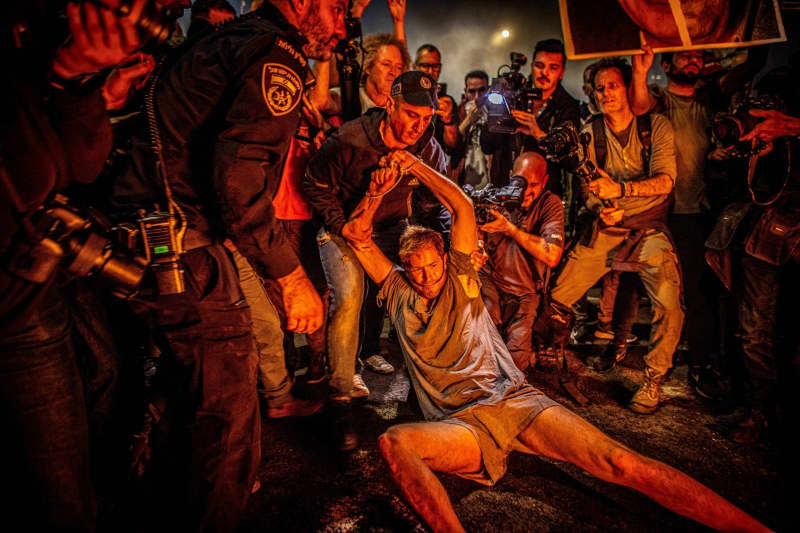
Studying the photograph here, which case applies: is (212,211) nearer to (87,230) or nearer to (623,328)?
(87,230)

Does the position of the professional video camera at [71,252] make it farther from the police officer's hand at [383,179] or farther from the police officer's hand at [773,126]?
the police officer's hand at [773,126]

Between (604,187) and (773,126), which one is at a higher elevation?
(773,126)

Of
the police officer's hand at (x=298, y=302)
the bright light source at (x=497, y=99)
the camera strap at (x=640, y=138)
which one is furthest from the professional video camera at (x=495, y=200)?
the police officer's hand at (x=298, y=302)

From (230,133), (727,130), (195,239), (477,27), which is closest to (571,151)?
(727,130)

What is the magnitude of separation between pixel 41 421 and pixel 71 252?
57 centimetres

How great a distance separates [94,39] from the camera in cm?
118

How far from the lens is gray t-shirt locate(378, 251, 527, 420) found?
93.6 inches

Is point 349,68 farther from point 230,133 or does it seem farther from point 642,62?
point 642,62

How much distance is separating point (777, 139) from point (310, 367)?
420cm

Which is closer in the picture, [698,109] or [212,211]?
[212,211]

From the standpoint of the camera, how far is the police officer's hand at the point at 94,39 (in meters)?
1.14

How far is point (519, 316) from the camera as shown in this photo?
3748 mm

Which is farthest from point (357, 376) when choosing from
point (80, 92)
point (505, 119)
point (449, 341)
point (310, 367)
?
point (505, 119)

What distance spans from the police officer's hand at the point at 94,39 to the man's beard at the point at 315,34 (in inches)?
41.6
